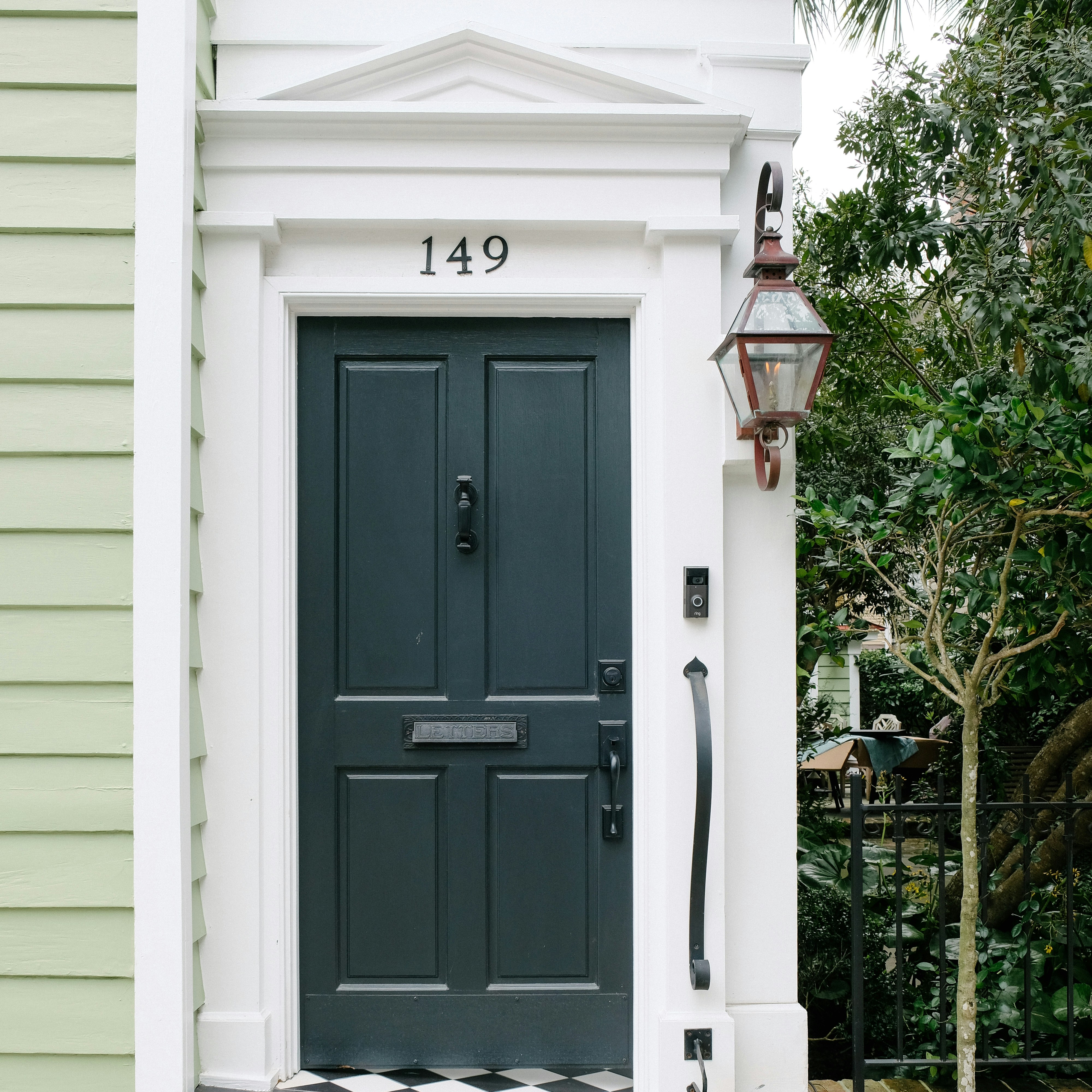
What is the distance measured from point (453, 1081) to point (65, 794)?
53.6 inches

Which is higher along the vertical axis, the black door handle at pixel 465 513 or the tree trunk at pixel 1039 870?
the black door handle at pixel 465 513

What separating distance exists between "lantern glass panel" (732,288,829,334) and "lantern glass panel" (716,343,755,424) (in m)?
0.08

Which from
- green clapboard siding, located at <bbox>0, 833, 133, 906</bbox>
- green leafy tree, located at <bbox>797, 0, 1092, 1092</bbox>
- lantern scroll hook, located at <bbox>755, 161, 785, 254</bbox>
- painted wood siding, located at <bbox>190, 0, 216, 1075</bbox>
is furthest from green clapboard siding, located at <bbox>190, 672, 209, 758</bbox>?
lantern scroll hook, located at <bbox>755, 161, 785, 254</bbox>

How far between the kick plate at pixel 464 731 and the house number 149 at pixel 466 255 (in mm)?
1317

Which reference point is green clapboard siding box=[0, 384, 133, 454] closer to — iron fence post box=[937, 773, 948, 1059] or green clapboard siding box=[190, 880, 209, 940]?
green clapboard siding box=[190, 880, 209, 940]

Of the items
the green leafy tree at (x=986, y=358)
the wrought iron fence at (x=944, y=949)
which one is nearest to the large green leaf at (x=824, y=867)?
the wrought iron fence at (x=944, y=949)

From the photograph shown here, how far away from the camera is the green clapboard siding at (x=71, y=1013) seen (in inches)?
97.0

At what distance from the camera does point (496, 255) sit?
2.83m

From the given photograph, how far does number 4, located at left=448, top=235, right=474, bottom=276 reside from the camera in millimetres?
2818

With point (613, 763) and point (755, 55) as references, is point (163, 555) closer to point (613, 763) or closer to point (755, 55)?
point (613, 763)

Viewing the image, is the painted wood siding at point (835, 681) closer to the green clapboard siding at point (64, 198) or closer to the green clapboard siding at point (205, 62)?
the green clapboard siding at point (205, 62)

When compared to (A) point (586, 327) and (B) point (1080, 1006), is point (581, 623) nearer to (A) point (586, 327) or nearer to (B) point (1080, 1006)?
(A) point (586, 327)

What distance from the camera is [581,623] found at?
9.46 ft

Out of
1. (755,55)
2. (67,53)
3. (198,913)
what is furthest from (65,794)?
(755,55)
